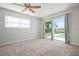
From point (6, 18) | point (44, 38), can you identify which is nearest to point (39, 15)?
point (44, 38)

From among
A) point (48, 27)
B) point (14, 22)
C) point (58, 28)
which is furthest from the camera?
point (48, 27)

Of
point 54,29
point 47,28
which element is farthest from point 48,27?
point 54,29

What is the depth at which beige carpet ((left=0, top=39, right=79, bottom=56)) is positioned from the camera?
1803 millimetres

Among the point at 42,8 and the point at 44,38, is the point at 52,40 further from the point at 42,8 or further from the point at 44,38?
the point at 42,8

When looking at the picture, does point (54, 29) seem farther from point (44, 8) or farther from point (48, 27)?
point (44, 8)

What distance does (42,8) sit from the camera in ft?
6.15

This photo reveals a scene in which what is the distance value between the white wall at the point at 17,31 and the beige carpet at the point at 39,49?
138 mm

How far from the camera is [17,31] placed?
1891 millimetres

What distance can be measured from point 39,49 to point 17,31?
2.24 feet

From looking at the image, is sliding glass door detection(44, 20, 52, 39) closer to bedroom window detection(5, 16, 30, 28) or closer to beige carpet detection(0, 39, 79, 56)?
beige carpet detection(0, 39, 79, 56)

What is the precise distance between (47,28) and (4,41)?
1.08 metres

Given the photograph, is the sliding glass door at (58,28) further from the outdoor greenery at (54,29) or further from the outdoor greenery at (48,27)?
the outdoor greenery at (48,27)

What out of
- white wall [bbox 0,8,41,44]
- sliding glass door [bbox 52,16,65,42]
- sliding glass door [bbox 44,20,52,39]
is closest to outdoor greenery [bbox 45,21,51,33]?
sliding glass door [bbox 44,20,52,39]

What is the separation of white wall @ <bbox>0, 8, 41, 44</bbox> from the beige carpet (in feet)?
0.45
